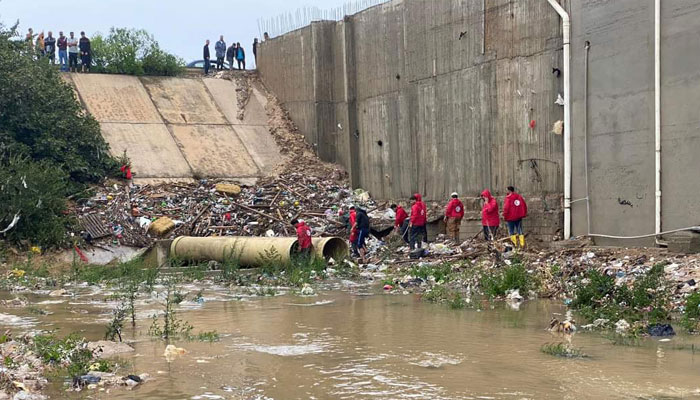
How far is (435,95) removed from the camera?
20.0 m

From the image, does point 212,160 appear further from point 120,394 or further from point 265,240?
point 120,394

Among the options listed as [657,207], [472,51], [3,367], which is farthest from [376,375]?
[472,51]

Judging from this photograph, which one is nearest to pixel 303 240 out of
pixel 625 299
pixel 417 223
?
pixel 417 223

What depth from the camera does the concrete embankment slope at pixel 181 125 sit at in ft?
79.5

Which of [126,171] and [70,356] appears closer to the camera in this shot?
[70,356]

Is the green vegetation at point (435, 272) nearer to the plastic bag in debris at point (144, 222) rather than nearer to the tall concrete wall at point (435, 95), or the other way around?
the tall concrete wall at point (435, 95)

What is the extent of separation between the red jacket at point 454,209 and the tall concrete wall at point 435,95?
2.44 ft

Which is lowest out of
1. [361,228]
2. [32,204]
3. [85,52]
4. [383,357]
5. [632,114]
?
[383,357]

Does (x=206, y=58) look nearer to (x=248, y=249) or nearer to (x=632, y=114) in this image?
(x=248, y=249)

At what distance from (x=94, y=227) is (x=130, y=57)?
1020 cm

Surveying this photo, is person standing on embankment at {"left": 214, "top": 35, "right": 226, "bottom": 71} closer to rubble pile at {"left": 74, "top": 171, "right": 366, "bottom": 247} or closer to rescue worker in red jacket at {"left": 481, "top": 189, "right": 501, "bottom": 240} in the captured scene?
rubble pile at {"left": 74, "top": 171, "right": 366, "bottom": 247}

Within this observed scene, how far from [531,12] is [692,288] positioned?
798 centimetres

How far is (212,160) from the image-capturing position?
24.8 metres

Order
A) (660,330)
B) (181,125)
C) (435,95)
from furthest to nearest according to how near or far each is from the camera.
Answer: (181,125) → (435,95) → (660,330)
